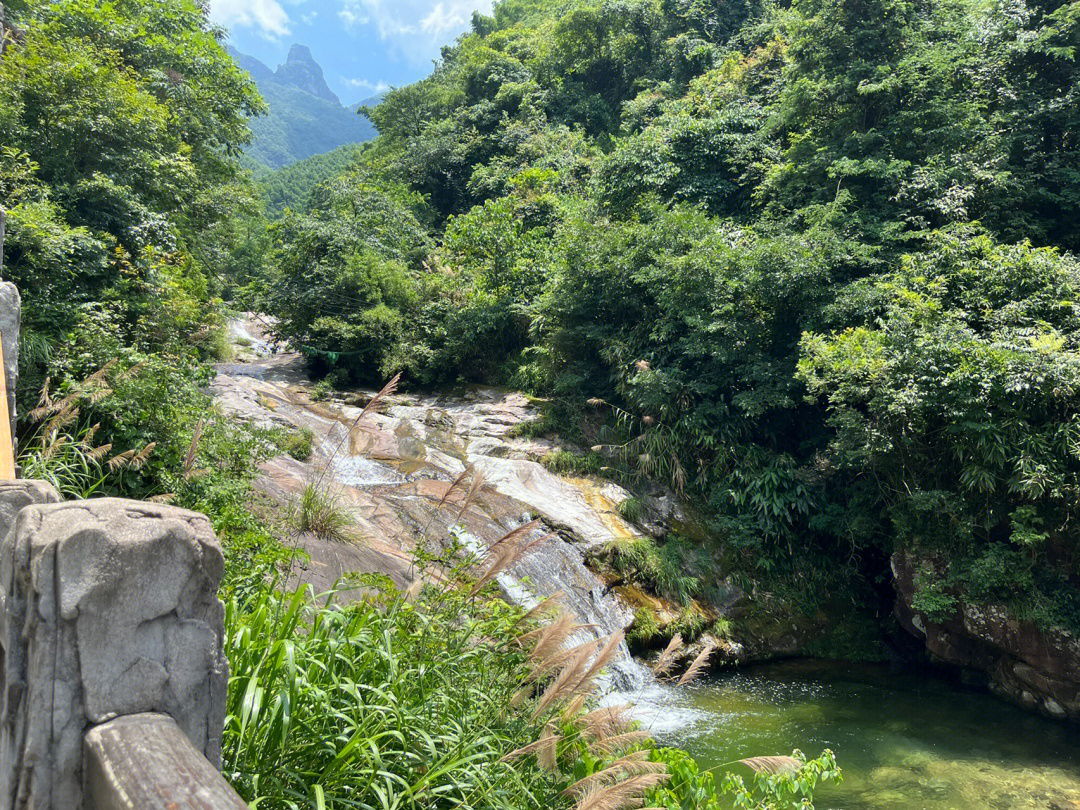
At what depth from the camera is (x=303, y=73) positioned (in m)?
184

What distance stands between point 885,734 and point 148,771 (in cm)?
799

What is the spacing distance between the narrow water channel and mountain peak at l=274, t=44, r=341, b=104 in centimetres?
19715

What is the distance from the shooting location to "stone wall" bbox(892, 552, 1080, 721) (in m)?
7.59

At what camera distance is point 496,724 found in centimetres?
303

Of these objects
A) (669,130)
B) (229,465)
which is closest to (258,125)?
(669,130)

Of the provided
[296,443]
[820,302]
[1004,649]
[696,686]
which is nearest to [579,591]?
[696,686]

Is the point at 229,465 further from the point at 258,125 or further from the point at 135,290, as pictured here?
the point at 258,125

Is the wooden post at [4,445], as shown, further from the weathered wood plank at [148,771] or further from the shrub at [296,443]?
the shrub at [296,443]

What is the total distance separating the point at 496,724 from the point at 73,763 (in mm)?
2174

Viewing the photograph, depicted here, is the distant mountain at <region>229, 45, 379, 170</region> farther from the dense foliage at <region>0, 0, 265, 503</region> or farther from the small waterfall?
the small waterfall

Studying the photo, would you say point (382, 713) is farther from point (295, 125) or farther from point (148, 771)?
point (295, 125)

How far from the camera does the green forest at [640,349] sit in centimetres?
289

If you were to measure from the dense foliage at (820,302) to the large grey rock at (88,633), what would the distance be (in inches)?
314

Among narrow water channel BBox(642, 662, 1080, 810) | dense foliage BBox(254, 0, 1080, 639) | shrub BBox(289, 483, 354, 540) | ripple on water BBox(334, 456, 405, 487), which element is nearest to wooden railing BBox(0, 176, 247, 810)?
shrub BBox(289, 483, 354, 540)
